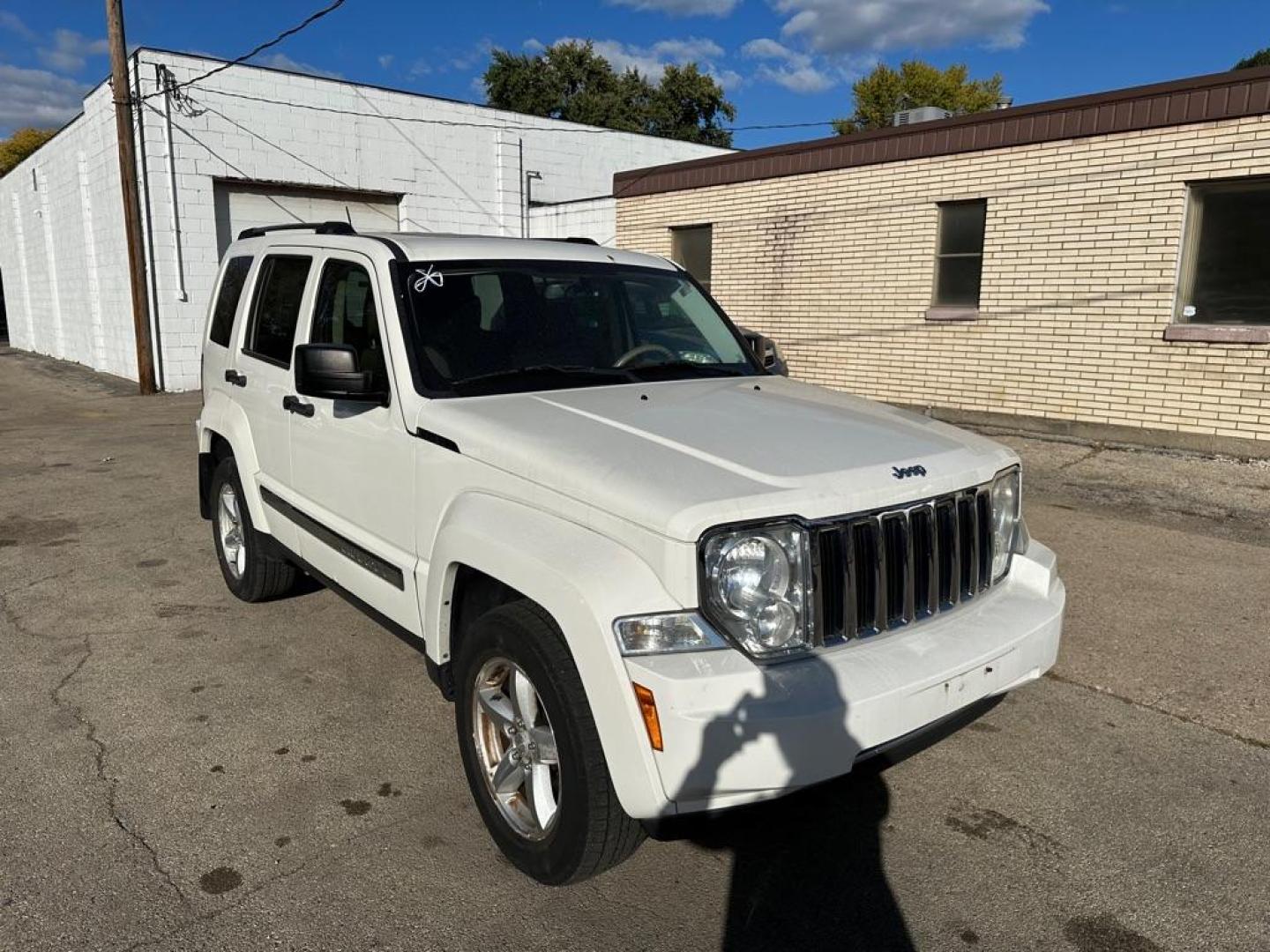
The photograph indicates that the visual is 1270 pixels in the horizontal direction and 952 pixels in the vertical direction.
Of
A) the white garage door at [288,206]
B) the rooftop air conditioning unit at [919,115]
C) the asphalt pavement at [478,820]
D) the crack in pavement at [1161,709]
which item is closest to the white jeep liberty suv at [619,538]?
the asphalt pavement at [478,820]

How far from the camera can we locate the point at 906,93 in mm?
46906

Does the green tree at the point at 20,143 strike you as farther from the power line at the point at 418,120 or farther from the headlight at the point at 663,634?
the headlight at the point at 663,634

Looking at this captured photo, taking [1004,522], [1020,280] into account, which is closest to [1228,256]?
[1020,280]

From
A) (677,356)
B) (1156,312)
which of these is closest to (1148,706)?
(677,356)

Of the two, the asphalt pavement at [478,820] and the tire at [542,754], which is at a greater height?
the tire at [542,754]

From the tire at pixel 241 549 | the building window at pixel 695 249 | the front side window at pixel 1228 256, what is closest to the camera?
the tire at pixel 241 549

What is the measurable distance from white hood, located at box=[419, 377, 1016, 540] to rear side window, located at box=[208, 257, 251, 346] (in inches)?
98.0

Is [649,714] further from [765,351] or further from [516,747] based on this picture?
[765,351]

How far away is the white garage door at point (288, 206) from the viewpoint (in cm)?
1659

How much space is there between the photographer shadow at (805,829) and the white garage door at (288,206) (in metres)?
14.6

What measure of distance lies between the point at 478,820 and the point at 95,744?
5.55ft

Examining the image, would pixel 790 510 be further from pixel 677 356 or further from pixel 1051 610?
pixel 677 356

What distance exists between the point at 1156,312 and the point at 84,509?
402 inches

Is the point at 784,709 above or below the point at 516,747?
above
